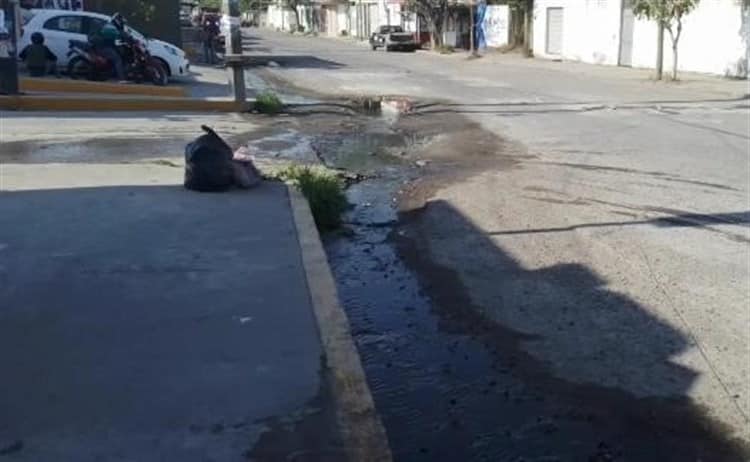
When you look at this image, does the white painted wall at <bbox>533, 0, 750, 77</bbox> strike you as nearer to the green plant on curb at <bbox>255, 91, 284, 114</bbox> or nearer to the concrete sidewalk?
the green plant on curb at <bbox>255, 91, 284, 114</bbox>

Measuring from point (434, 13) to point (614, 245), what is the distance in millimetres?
45099

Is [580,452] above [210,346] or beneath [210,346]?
beneath

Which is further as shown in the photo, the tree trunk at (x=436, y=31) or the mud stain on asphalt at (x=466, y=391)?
the tree trunk at (x=436, y=31)

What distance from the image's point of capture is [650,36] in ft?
112

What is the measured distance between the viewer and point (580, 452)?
457 cm

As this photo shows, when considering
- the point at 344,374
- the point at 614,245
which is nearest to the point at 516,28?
the point at 614,245

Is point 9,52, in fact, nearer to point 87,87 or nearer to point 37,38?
point 87,87

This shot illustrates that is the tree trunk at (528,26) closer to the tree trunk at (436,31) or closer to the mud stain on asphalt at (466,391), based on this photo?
the tree trunk at (436,31)

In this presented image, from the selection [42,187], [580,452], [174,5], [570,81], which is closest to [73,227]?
[42,187]

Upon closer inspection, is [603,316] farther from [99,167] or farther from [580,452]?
[99,167]

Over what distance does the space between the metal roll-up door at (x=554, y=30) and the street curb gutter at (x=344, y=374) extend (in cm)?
3812

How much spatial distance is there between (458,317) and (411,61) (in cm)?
3491

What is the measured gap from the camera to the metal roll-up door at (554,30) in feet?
141

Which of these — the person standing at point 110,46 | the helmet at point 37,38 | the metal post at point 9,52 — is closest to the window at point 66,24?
the helmet at point 37,38
